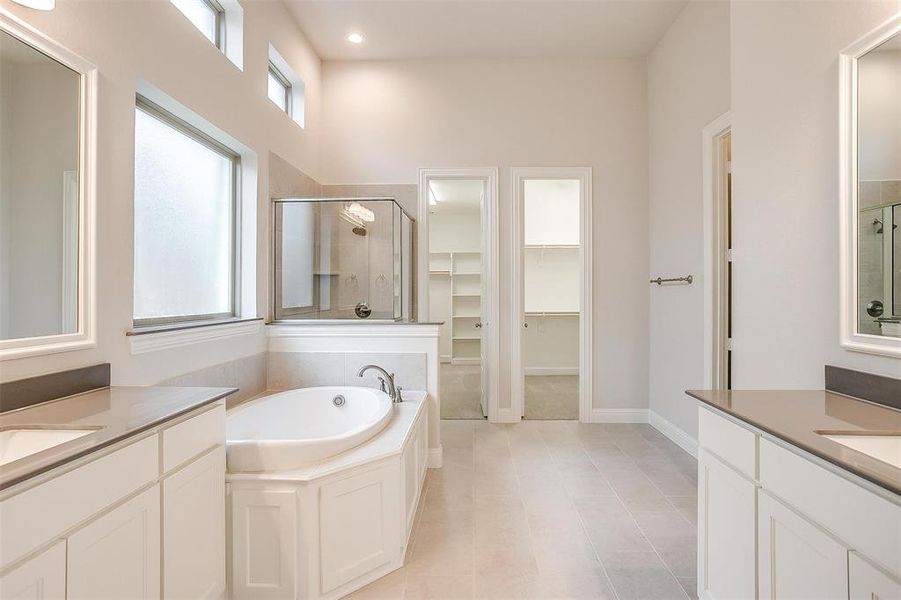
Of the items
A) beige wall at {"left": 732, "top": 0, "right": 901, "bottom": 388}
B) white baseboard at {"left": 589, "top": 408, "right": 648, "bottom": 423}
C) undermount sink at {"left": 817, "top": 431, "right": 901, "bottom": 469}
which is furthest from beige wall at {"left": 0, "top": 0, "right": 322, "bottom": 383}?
white baseboard at {"left": 589, "top": 408, "right": 648, "bottom": 423}

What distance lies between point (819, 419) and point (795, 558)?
39 centimetres

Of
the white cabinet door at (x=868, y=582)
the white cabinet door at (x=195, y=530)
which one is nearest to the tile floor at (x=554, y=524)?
the white cabinet door at (x=195, y=530)

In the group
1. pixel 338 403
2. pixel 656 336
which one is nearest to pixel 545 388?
pixel 656 336

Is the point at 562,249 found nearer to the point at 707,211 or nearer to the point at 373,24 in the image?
the point at 707,211

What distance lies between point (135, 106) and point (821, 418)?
9.16 feet

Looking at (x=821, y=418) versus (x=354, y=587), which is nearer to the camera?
(x=821, y=418)

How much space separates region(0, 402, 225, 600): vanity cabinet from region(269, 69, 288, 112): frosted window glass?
270 centimetres

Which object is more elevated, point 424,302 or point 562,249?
point 562,249

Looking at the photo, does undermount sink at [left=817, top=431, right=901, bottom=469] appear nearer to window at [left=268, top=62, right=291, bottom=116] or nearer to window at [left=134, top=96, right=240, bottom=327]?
window at [left=134, top=96, right=240, bottom=327]

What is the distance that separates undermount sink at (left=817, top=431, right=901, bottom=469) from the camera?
3.67 ft

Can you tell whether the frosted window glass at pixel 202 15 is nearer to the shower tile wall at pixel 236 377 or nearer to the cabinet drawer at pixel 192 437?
the shower tile wall at pixel 236 377

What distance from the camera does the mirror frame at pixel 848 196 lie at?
1.40m

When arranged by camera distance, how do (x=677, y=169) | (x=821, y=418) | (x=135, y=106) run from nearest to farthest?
(x=821, y=418) < (x=135, y=106) < (x=677, y=169)

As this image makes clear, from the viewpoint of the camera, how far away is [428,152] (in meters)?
3.90
